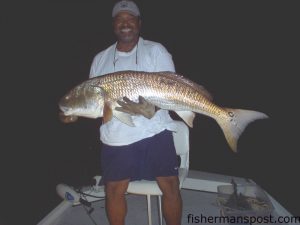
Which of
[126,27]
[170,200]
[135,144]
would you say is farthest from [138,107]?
[170,200]

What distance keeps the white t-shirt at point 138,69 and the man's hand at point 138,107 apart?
22 cm

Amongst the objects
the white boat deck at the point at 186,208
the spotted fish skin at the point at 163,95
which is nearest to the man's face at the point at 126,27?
the spotted fish skin at the point at 163,95

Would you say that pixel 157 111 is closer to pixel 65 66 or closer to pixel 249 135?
pixel 249 135

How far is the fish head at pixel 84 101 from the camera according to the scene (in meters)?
2.86

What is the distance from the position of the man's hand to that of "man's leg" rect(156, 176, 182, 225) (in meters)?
0.64

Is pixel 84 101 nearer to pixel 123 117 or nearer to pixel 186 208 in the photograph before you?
pixel 123 117

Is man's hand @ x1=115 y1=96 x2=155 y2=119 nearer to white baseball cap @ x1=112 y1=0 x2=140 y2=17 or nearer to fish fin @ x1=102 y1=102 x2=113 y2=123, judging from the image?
fish fin @ x1=102 y1=102 x2=113 y2=123

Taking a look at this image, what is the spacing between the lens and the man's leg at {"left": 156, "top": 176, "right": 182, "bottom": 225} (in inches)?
119

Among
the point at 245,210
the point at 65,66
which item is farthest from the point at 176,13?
the point at 245,210

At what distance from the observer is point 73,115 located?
3000mm

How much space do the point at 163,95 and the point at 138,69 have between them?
1.24ft

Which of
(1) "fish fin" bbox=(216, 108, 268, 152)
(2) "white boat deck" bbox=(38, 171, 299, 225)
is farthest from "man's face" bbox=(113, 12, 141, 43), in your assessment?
(2) "white boat deck" bbox=(38, 171, 299, 225)

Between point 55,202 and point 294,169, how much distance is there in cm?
596

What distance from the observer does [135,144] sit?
2998 mm
